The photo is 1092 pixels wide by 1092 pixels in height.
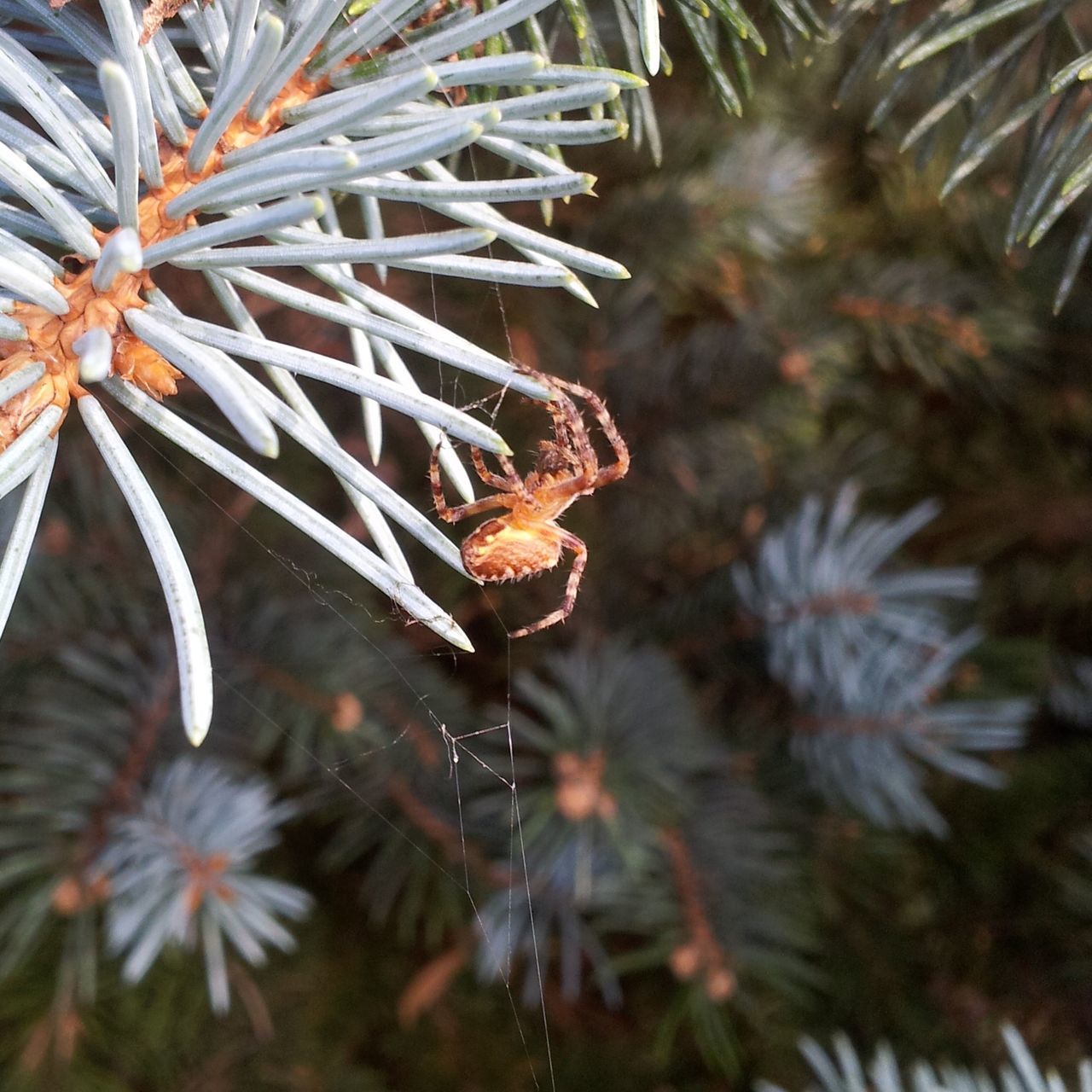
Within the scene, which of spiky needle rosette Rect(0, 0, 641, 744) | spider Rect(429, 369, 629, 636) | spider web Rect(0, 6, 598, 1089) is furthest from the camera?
spider web Rect(0, 6, 598, 1089)

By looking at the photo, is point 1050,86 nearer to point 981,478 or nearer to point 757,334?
A: point 757,334

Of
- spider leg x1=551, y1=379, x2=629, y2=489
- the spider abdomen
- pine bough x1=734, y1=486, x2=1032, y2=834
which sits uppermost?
spider leg x1=551, y1=379, x2=629, y2=489

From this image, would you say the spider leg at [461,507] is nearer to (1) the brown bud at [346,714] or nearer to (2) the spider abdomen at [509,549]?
(2) the spider abdomen at [509,549]

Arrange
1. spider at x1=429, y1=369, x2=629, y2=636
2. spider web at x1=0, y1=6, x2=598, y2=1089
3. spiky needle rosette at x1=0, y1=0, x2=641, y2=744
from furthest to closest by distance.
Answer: spider web at x1=0, y1=6, x2=598, y2=1089, spider at x1=429, y1=369, x2=629, y2=636, spiky needle rosette at x1=0, y1=0, x2=641, y2=744

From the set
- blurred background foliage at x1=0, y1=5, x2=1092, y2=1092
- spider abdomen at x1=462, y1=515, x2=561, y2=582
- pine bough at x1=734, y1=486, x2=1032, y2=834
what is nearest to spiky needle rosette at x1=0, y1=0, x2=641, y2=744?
spider abdomen at x1=462, y1=515, x2=561, y2=582

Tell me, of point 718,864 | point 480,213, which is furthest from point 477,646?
point 480,213

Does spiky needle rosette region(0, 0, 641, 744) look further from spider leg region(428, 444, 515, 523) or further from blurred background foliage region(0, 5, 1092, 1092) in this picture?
blurred background foliage region(0, 5, 1092, 1092)

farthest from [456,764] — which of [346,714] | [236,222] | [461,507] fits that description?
[236,222]

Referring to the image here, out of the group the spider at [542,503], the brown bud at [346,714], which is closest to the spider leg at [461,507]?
the spider at [542,503]
